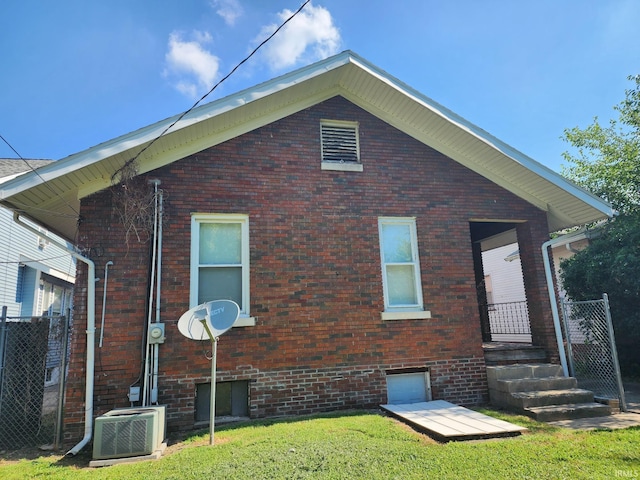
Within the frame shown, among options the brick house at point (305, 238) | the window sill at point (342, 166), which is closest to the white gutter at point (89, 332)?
the brick house at point (305, 238)

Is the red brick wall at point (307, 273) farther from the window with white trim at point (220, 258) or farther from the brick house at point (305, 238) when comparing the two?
the window with white trim at point (220, 258)

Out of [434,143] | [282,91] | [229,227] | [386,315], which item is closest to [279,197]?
[229,227]

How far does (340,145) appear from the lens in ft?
27.0

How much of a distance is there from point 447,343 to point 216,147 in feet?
18.2

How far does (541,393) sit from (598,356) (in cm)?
257

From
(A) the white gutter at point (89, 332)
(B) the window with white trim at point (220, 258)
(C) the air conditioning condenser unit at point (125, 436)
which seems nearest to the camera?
(C) the air conditioning condenser unit at point (125, 436)

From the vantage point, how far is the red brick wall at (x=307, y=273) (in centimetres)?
652

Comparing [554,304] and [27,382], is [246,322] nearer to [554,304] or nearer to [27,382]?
[27,382]

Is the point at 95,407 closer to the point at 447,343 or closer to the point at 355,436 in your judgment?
→ the point at 355,436

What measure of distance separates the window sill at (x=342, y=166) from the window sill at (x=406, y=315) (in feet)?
9.15

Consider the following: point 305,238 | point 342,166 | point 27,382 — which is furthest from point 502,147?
point 27,382

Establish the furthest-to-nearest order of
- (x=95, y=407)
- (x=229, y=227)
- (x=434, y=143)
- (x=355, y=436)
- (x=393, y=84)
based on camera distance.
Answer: (x=434, y=143) < (x=393, y=84) < (x=229, y=227) < (x=95, y=407) < (x=355, y=436)

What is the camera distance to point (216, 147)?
7.44m

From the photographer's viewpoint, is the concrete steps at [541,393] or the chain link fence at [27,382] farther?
the concrete steps at [541,393]
